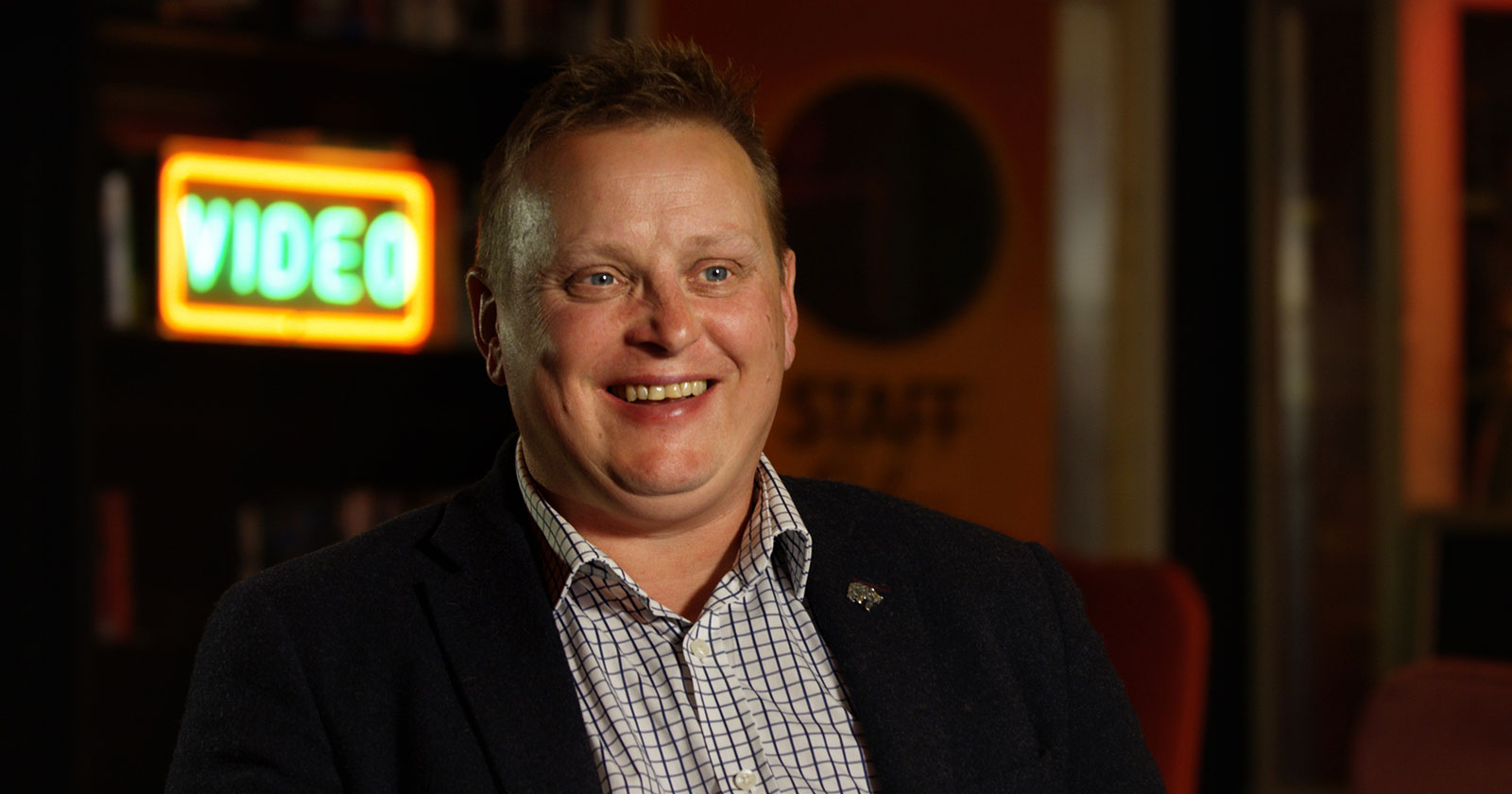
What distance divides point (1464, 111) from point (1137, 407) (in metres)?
1.19

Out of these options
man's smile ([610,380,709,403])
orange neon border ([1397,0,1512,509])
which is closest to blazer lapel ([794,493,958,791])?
man's smile ([610,380,709,403])

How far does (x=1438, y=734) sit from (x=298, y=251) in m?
2.51

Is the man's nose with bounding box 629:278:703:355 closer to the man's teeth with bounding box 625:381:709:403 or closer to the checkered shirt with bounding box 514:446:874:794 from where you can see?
the man's teeth with bounding box 625:381:709:403

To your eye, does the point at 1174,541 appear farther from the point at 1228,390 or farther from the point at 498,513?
the point at 498,513

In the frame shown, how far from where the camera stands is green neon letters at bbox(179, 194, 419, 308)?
3182 millimetres

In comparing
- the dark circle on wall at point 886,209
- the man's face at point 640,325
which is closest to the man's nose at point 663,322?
the man's face at point 640,325

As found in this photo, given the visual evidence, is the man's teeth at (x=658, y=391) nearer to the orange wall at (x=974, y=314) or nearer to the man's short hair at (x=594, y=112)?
the man's short hair at (x=594, y=112)

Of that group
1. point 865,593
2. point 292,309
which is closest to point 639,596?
point 865,593

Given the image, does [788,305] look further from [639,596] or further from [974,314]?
[974,314]

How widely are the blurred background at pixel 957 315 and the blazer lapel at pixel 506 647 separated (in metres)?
1.84

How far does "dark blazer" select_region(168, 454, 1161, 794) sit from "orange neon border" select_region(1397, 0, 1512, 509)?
2872 mm

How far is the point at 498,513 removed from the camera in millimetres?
1503

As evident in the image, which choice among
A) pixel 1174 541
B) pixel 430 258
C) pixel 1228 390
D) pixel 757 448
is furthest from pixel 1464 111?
pixel 757 448

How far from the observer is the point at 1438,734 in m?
1.55
